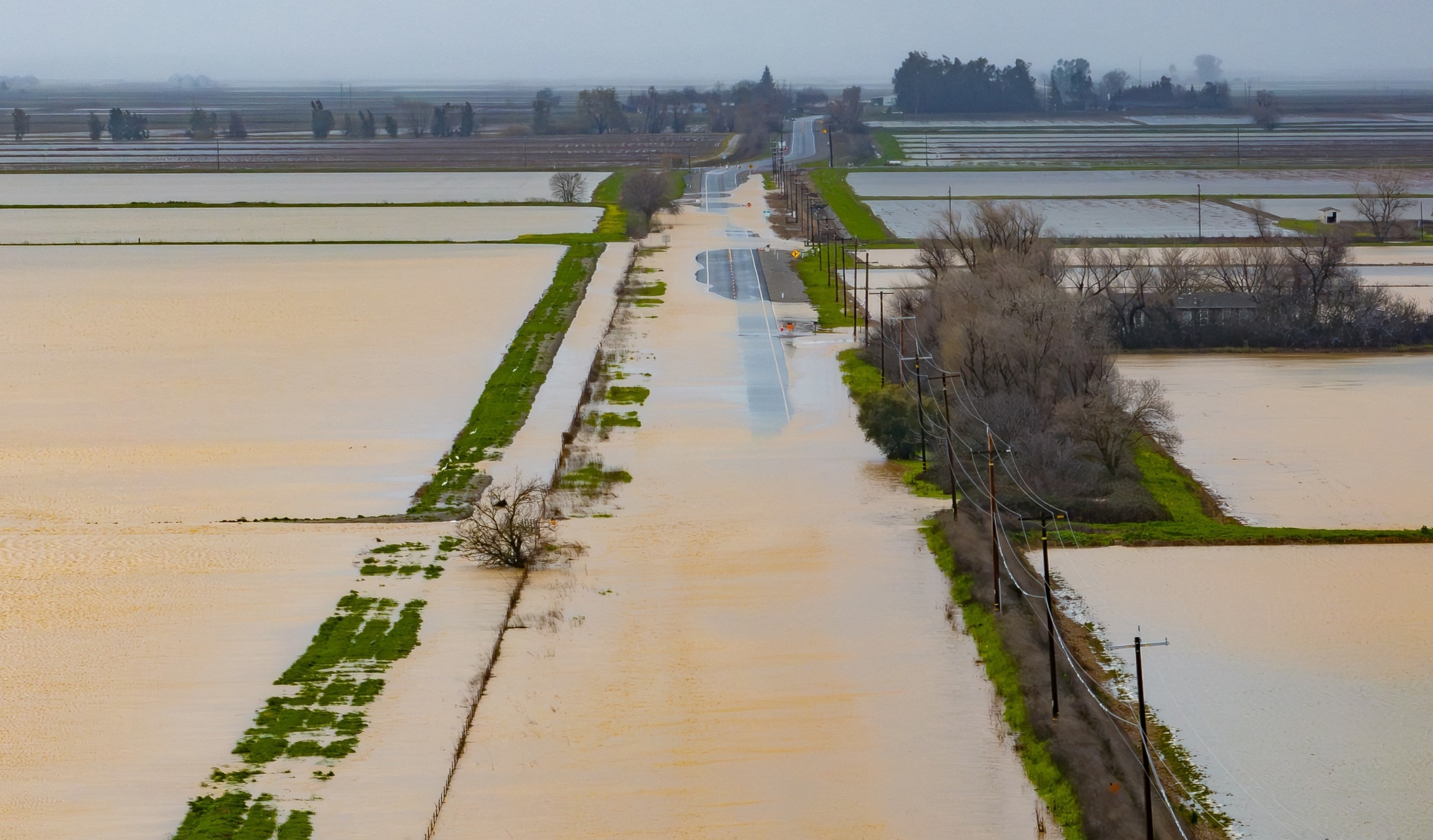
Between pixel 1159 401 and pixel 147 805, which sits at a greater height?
pixel 1159 401

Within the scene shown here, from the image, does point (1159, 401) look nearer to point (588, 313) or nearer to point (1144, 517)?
point (1144, 517)

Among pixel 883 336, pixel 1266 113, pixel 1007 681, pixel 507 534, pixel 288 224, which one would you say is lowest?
pixel 1007 681

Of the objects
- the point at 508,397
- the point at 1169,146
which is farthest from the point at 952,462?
the point at 1169,146

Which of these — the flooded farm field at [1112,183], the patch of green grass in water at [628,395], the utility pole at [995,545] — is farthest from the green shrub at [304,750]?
the flooded farm field at [1112,183]

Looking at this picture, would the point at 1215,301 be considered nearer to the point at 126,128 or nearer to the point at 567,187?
the point at 567,187

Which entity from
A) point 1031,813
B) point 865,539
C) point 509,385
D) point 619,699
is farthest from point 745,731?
point 509,385

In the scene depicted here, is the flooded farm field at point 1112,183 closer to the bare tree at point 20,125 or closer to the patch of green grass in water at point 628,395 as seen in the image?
the patch of green grass in water at point 628,395
